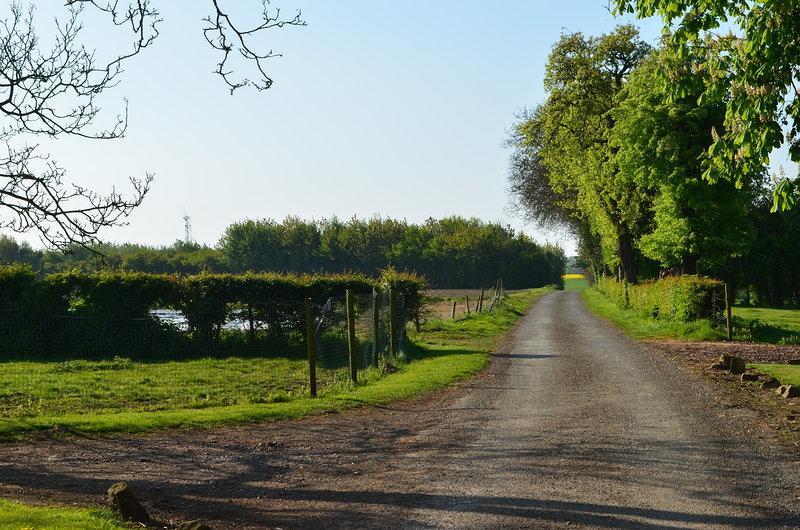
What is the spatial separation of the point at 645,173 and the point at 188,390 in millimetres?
28371

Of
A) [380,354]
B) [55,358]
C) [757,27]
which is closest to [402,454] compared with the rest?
[757,27]

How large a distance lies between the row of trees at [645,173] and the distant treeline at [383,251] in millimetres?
33101

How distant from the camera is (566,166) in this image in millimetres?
54875

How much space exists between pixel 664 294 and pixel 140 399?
24294 millimetres

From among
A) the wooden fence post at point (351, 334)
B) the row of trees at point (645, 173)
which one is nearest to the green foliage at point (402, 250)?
the row of trees at point (645, 173)

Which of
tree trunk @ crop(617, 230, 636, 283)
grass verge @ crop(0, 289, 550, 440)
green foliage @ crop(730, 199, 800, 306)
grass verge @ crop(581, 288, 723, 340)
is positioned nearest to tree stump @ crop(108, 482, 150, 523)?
grass verge @ crop(0, 289, 550, 440)

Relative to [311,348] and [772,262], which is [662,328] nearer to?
[311,348]

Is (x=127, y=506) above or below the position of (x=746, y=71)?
below

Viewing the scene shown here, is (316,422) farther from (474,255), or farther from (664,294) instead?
(474,255)

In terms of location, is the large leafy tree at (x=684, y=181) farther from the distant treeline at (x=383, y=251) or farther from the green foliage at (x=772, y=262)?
the distant treeline at (x=383, y=251)

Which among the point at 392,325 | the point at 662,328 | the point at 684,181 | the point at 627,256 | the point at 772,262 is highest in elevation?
the point at 684,181

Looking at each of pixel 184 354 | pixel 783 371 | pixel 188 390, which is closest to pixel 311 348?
pixel 188 390

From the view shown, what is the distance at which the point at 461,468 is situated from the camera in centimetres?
969

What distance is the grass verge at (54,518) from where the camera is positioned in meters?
6.90
